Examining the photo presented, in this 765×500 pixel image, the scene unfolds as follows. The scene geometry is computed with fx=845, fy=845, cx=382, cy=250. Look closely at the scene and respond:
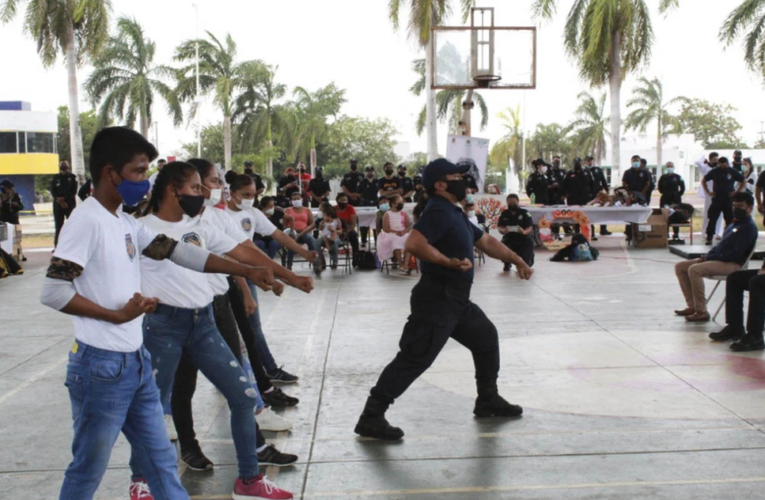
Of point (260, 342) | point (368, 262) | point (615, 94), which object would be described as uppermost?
point (615, 94)

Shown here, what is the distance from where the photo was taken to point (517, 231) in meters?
15.4

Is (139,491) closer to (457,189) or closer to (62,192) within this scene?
(457,189)

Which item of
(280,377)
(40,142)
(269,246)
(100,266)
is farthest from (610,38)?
(40,142)

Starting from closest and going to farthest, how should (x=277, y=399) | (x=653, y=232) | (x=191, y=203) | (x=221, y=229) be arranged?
(x=191, y=203) → (x=221, y=229) → (x=277, y=399) → (x=653, y=232)

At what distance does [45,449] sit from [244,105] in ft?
148

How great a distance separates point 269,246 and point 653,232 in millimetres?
10125

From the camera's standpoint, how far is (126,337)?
10.8 ft

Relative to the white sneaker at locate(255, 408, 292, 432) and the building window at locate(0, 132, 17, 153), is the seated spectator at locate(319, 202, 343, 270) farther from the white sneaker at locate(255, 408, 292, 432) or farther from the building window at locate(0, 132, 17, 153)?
the building window at locate(0, 132, 17, 153)

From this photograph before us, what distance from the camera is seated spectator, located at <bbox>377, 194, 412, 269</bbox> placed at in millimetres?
15805

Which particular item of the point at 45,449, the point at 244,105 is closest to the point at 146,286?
the point at 45,449

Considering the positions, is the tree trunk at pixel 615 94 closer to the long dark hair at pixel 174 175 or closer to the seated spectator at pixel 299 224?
the seated spectator at pixel 299 224

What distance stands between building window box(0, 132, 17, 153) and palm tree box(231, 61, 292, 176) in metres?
17.5

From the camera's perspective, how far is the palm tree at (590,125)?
64.6 m

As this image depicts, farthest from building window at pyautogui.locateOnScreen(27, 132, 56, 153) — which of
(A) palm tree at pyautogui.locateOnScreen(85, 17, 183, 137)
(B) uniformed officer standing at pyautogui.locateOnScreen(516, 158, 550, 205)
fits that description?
(B) uniformed officer standing at pyautogui.locateOnScreen(516, 158, 550, 205)
